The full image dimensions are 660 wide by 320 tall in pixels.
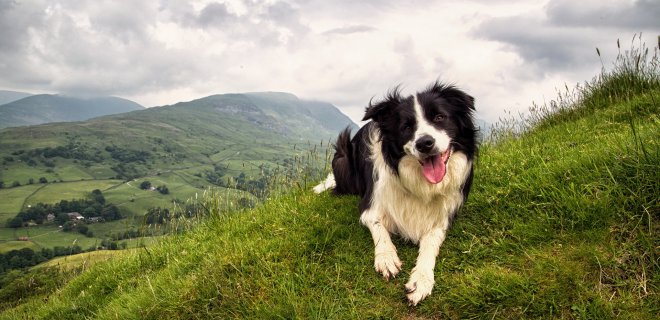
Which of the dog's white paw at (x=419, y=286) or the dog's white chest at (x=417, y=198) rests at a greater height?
the dog's white chest at (x=417, y=198)

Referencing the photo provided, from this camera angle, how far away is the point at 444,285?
4336 millimetres

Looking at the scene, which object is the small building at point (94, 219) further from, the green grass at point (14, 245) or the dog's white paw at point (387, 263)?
the dog's white paw at point (387, 263)

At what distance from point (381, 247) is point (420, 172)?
0.98 m

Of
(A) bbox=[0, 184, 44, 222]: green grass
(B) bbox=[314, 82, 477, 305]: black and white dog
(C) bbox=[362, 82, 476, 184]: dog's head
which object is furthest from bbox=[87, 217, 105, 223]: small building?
(C) bbox=[362, 82, 476, 184]: dog's head

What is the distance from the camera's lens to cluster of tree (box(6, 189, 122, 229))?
128m

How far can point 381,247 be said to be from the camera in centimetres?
497

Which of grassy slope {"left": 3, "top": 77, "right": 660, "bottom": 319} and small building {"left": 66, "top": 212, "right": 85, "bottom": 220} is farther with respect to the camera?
small building {"left": 66, "top": 212, "right": 85, "bottom": 220}

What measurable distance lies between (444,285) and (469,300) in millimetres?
359

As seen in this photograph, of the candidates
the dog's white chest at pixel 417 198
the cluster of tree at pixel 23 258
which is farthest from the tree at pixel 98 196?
the dog's white chest at pixel 417 198

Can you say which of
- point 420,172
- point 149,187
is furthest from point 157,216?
point 149,187

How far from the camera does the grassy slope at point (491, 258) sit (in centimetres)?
379

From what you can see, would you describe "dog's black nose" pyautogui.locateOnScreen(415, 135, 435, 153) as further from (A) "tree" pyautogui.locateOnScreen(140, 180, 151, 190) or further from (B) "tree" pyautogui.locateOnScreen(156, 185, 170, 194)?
(A) "tree" pyautogui.locateOnScreen(140, 180, 151, 190)

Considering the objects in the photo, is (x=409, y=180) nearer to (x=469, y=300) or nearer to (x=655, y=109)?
(x=469, y=300)

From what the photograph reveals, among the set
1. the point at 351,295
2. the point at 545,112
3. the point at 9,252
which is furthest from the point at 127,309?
the point at 9,252
